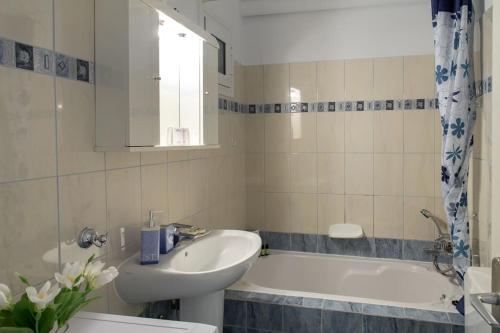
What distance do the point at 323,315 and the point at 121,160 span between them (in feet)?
4.54

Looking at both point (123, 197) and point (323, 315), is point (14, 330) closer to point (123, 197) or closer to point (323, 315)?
point (123, 197)

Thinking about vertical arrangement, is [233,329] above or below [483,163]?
below

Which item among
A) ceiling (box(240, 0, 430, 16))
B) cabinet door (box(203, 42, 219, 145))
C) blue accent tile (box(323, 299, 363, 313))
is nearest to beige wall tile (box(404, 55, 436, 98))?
ceiling (box(240, 0, 430, 16))

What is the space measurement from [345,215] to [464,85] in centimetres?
138

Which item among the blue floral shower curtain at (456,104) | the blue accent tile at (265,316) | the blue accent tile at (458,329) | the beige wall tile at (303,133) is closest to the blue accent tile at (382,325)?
the blue accent tile at (458,329)

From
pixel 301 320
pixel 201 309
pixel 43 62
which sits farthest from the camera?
pixel 301 320

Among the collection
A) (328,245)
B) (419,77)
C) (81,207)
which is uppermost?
(419,77)

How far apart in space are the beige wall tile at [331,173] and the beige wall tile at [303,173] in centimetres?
5

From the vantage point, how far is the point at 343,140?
3211mm

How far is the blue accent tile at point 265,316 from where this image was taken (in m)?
2.26

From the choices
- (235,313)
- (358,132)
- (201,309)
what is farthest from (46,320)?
(358,132)

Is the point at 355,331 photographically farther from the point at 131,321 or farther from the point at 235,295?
the point at 131,321

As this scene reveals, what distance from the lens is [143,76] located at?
1.56 m

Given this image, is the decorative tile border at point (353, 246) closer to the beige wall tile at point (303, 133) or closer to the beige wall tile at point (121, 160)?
the beige wall tile at point (303, 133)
